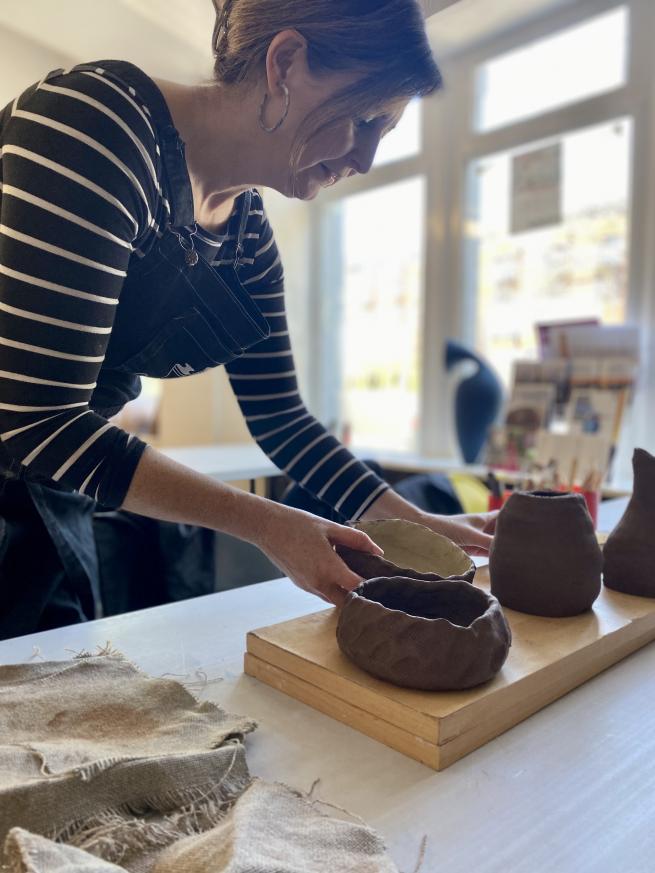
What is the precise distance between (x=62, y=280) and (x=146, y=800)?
44 centimetres

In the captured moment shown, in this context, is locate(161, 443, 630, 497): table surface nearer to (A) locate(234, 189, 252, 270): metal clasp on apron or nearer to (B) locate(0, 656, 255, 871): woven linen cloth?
(A) locate(234, 189, 252, 270): metal clasp on apron

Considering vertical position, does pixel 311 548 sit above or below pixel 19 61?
below

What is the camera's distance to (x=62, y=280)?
0.63 m

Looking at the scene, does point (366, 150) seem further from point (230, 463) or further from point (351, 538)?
point (230, 463)

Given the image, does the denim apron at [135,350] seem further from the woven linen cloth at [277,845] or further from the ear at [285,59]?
the woven linen cloth at [277,845]

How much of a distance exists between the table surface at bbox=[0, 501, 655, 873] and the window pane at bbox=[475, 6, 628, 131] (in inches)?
83.8

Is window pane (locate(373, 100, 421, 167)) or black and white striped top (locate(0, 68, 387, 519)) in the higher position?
window pane (locate(373, 100, 421, 167))

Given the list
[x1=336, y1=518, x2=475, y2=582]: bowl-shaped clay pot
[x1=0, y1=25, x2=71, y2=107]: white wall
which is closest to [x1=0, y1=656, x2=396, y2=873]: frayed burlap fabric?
[x1=336, y1=518, x2=475, y2=582]: bowl-shaped clay pot

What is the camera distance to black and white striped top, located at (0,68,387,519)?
0.63 meters

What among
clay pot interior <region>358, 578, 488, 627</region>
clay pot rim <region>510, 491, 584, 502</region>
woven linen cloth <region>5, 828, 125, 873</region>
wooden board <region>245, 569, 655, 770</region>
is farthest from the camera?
clay pot rim <region>510, 491, 584, 502</region>

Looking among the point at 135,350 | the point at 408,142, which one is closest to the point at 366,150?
the point at 135,350

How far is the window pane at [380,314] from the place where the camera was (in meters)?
2.87

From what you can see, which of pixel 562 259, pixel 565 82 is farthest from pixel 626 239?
pixel 565 82

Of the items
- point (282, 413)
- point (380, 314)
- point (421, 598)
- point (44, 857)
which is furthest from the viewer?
point (380, 314)
